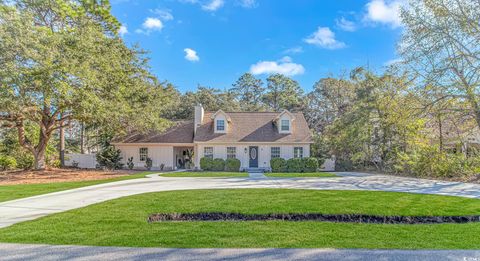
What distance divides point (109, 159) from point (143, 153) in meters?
2.63

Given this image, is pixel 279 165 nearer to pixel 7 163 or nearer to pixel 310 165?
pixel 310 165

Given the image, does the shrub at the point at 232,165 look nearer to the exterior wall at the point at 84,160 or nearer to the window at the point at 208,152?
the window at the point at 208,152

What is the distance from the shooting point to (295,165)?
20453mm

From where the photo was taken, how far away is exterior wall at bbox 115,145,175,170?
23141 millimetres

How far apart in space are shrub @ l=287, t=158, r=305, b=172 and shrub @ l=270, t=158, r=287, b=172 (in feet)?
0.97

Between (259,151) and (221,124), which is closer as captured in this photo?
(259,151)

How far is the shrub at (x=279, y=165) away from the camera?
20.6 metres

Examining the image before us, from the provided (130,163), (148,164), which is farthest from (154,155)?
(130,163)

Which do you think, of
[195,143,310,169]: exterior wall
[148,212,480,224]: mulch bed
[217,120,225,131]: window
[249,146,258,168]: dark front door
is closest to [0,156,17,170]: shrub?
[195,143,310,169]: exterior wall

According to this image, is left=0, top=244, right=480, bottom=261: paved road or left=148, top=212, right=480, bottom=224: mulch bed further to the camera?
left=148, top=212, right=480, bottom=224: mulch bed

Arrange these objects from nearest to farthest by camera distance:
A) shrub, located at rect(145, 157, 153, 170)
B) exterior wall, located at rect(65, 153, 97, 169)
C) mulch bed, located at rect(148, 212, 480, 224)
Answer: mulch bed, located at rect(148, 212, 480, 224), shrub, located at rect(145, 157, 153, 170), exterior wall, located at rect(65, 153, 97, 169)

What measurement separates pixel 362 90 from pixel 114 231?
20899mm

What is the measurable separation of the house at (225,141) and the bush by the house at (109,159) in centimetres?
86

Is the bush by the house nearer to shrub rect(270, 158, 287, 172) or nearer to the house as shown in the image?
the house
